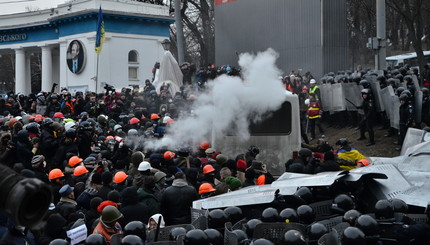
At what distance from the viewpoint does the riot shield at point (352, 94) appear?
59.7 feet

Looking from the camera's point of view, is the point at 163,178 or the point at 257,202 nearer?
the point at 257,202

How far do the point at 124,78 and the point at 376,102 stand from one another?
65.1 feet

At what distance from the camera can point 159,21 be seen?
35.9 meters

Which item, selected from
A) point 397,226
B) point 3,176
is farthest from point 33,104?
point 3,176

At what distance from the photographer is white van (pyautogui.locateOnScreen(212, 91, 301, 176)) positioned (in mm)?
12555

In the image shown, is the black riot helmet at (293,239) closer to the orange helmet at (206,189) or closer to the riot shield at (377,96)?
the orange helmet at (206,189)

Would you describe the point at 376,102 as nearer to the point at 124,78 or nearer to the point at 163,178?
the point at 163,178

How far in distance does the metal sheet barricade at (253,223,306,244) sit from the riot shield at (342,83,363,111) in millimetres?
12869

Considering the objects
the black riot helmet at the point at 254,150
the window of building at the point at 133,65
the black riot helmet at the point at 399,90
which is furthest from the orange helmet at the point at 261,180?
the window of building at the point at 133,65

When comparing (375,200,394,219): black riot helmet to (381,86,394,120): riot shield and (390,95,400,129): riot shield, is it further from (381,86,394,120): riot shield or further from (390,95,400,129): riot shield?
(381,86,394,120): riot shield

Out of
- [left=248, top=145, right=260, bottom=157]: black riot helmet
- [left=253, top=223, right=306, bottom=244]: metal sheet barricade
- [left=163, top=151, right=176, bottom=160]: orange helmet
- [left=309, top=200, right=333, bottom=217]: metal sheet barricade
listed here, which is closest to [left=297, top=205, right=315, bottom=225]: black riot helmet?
[left=309, top=200, right=333, bottom=217]: metal sheet barricade

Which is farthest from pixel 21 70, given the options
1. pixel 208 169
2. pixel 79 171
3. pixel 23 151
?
pixel 208 169

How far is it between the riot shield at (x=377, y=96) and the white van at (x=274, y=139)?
17.8 feet

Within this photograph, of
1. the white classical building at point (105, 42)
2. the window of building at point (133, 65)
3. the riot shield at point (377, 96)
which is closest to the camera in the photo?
the riot shield at point (377, 96)
